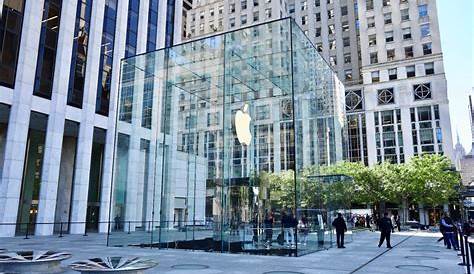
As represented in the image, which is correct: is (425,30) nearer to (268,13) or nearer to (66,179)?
(268,13)

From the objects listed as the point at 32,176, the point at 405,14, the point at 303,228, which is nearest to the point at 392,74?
the point at 405,14

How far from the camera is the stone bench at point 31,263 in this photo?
29.4 feet

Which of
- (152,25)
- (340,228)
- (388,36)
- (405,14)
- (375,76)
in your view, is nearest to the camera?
(340,228)

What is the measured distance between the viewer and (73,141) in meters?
32.9

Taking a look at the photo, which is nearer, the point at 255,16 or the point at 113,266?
the point at 113,266

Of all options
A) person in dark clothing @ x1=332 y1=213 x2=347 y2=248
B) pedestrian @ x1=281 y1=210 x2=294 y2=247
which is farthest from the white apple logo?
person in dark clothing @ x1=332 y1=213 x2=347 y2=248

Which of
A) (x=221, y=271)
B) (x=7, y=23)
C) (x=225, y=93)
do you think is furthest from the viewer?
(x=7, y=23)

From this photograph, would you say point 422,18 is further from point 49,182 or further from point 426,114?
point 49,182

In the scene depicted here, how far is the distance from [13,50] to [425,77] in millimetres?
59169

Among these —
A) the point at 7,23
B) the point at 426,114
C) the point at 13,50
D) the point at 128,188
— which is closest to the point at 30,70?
the point at 13,50

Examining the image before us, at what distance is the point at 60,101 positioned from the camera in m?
27.2

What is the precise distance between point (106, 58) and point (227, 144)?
18.5m

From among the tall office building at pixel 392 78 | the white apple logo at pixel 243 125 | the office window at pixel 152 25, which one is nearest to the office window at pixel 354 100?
the tall office building at pixel 392 78

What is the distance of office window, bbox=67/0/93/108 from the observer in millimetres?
28453
